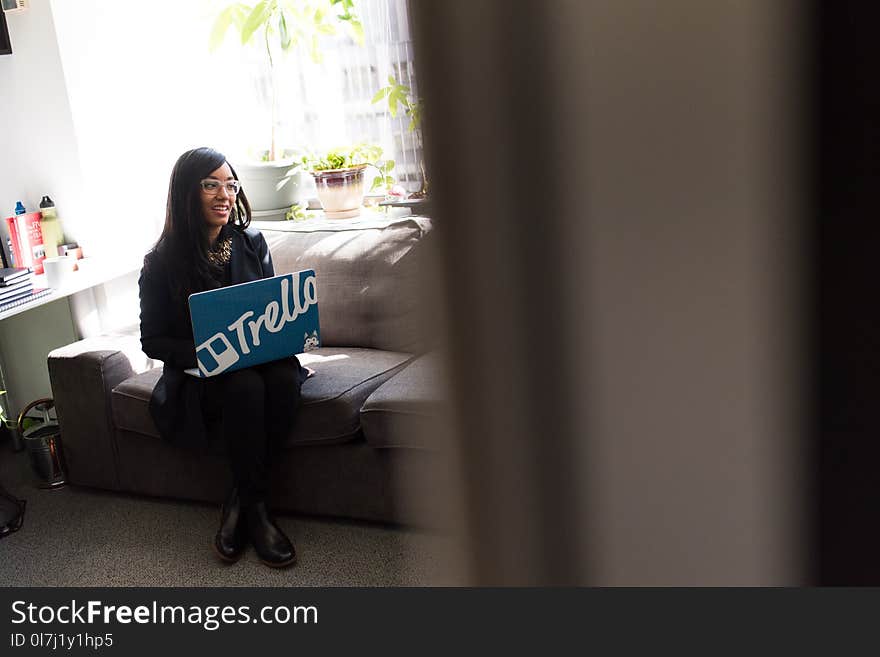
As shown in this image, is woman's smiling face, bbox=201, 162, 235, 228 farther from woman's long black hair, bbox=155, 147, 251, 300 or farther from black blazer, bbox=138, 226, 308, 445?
black blazer, bbox=138, 226, 308, 445

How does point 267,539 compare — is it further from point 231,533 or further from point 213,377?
point 213,377

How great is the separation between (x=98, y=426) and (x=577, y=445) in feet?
8.75

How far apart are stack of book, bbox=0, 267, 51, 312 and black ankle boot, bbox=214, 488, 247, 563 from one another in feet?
3.01

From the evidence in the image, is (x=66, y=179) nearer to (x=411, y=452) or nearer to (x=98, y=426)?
(x=98, y=426)

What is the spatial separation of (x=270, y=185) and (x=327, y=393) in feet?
4.24

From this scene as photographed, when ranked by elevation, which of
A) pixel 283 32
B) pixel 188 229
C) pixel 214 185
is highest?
pixel 283 32

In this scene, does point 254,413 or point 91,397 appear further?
point 91,397

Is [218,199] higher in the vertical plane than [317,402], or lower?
higher

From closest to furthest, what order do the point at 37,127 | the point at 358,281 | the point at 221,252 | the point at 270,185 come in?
the point at 221,252 < the point at 358,281 < the point at 37,127 < the point at 270,185

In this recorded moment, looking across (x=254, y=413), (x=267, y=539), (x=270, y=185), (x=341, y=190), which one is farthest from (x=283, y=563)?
(x=270, y=185)

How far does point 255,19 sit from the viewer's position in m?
3.13

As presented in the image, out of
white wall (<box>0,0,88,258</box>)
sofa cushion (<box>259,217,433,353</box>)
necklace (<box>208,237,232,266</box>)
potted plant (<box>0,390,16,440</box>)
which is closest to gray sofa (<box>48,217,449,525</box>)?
sofa cushion (<box>259,217,433,353</box>)

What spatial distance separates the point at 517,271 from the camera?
222 mm

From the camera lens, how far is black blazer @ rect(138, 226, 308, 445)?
2402 mm
